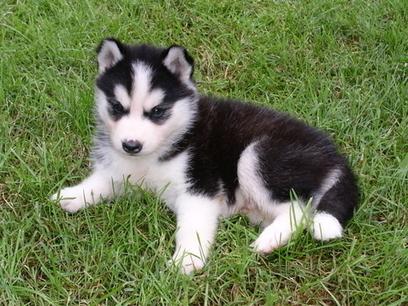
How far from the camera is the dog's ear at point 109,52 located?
3.97 metres

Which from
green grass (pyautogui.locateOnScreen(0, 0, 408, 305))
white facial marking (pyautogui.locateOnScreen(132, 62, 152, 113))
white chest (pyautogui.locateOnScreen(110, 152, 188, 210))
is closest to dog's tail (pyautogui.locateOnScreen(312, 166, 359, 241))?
green grass (pyautogui.locateOnScreen(0, 0, 408, 305))

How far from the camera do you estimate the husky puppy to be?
385 cm

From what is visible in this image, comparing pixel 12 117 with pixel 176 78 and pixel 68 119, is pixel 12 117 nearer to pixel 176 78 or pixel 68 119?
pixel 68 119

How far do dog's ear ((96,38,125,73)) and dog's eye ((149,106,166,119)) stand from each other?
1.32ft

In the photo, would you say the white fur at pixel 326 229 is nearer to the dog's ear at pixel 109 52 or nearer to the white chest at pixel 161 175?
the white chest at pixel 161 175

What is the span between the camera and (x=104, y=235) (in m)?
3.82

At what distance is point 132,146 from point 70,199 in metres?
0.63

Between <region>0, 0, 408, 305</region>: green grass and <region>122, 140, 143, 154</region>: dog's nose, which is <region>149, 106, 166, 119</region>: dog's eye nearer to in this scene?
<region>122, 140, 143, 154</region>: dog's nose

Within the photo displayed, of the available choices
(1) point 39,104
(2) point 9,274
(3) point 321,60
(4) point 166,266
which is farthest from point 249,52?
(2) point 9,274

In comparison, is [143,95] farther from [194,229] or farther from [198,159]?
[194,229]

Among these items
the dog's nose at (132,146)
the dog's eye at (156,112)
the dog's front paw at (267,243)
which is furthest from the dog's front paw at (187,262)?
the dog's eye at (156,112)

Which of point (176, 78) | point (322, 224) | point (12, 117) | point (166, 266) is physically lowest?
point (12, 117)

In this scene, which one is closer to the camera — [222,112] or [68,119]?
[222,112]

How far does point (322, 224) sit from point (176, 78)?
4.28 ft
